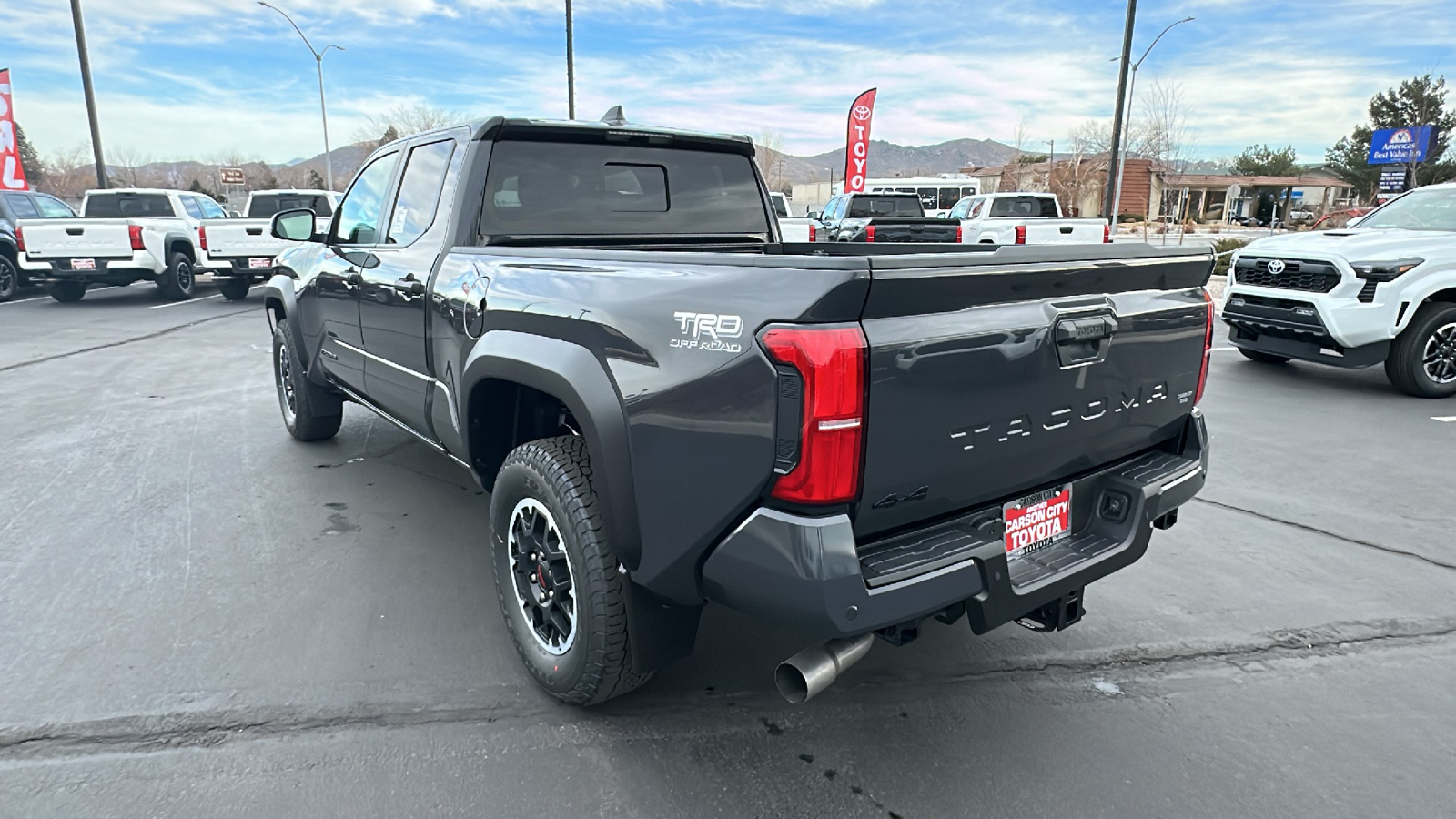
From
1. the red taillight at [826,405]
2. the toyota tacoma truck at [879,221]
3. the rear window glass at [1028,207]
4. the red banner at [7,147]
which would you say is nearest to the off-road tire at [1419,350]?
the toyota tacoma truck at [879,221]

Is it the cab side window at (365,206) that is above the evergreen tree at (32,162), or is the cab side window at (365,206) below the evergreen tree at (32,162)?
below

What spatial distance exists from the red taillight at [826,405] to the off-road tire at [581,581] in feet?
2.55

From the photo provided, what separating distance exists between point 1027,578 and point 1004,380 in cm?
58

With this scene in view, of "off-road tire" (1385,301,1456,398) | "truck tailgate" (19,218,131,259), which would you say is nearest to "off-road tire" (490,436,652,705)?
"off-road tire" (1385,301,1456,398)

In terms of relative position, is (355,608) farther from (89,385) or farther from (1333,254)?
(1333,254)

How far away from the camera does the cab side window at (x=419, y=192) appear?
3768mm

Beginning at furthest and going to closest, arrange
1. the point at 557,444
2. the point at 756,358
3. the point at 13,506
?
the point at 13,506 < the point at 557,444 < the point at 756,358

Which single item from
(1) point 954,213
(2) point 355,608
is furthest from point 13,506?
(1) point 954,213

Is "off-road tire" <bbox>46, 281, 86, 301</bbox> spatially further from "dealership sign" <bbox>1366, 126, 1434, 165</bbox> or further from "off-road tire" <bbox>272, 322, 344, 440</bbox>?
"dealership sign" <bbox>1366, 126, 1434, 165</bbox>

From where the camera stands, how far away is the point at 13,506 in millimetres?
4668

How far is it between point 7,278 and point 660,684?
16.9 metres

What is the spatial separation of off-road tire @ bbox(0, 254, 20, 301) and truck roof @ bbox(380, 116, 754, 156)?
14.6 m

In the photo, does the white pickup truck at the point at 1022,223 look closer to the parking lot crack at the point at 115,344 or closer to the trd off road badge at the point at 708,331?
the trd off road badge at the point at 708,331

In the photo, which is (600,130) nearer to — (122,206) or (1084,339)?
(1084,339)
